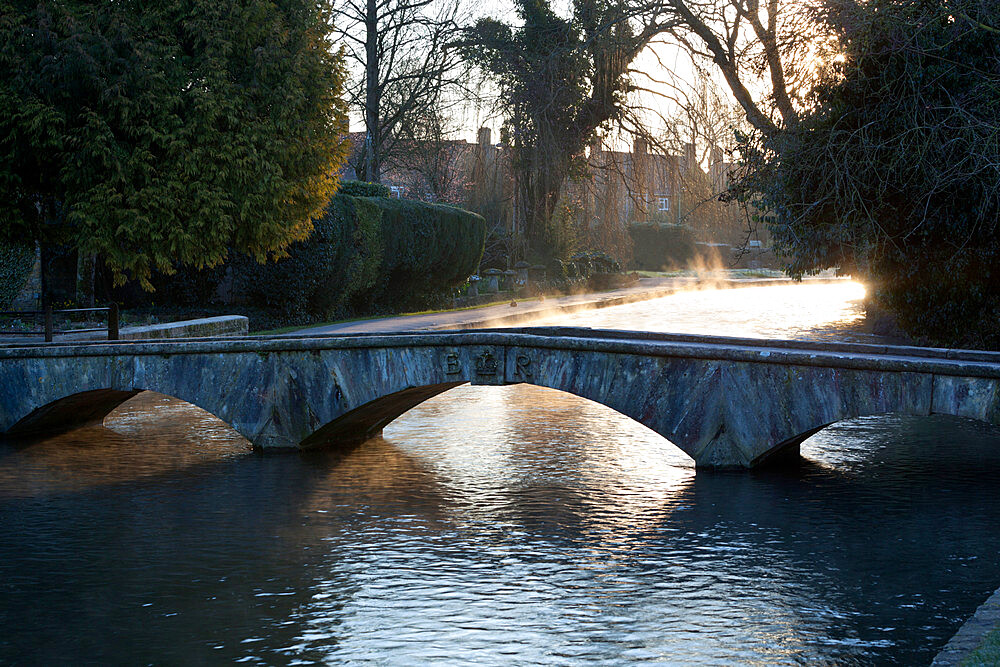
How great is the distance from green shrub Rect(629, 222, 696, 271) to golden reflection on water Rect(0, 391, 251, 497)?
171ft

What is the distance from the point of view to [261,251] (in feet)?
83.5

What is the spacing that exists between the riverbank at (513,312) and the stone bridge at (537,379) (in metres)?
3.69

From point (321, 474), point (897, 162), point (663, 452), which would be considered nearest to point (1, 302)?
point (321, 474)

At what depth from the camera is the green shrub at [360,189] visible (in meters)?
34.7

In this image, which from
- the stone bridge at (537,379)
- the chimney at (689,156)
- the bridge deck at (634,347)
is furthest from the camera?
the chimney at (689,156)

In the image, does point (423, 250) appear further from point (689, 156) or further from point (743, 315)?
point (689, 156)

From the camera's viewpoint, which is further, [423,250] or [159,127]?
[423,250]

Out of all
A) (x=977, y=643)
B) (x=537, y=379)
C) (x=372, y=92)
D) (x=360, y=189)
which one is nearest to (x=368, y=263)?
(x=360, y=189)

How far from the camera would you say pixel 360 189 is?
3506 cm

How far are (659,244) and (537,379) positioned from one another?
187 ft

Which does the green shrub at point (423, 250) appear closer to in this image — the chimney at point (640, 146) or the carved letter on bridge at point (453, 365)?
the chimney at point (640, 146)

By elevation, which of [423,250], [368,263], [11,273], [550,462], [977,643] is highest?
[423,250]

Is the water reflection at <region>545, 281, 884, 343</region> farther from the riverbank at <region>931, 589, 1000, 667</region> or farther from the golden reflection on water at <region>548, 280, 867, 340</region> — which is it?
the riverbank at <region>931, 589, 1000, 667</region>

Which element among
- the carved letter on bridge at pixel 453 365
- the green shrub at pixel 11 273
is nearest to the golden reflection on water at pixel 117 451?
the carved letter on bridge at pixel 453 365
